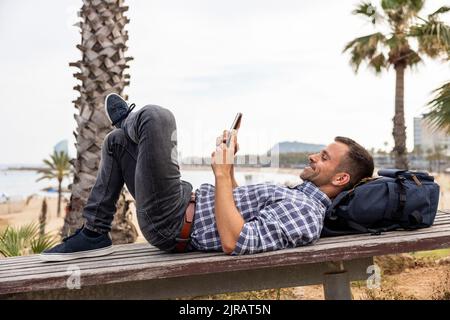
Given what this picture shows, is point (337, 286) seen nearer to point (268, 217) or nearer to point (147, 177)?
point (268, 217)

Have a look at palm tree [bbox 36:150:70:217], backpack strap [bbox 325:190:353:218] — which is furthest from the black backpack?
palm tree [bbox 36:150:70:217]

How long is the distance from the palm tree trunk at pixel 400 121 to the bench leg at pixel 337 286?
554 inches

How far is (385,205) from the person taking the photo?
306cm

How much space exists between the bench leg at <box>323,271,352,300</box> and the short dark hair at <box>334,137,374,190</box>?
0.54 m

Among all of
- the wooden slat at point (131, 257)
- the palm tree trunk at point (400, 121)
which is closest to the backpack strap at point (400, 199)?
the wooden slat at point (131, 257)

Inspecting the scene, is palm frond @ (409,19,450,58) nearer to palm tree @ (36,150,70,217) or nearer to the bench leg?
the bench leg

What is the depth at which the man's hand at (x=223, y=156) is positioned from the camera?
262 cm

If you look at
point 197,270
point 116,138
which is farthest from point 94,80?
point 197,270

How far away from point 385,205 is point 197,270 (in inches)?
47.5

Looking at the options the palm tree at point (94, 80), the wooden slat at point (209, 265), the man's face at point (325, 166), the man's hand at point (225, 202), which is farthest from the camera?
the palm tree at point (94, 80)

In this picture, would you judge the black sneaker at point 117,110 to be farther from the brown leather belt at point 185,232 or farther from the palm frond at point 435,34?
the palm frond at point 435,34

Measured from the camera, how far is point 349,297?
3.01 meters
